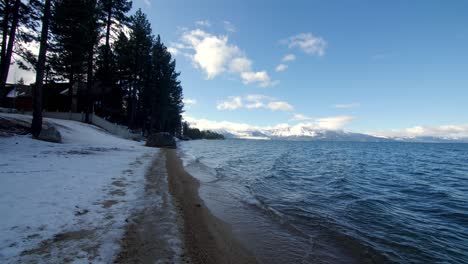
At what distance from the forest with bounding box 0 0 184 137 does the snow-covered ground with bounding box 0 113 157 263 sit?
9.43 meters

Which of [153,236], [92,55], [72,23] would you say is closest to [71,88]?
[92,55]

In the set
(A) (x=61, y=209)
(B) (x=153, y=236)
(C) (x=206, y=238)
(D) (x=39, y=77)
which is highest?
(D) (x=39, y=77)

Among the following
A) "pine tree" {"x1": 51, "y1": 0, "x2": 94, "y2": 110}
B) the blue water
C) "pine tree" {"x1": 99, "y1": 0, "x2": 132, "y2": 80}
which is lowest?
the blue water

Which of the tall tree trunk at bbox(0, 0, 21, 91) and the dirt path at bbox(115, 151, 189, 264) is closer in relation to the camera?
the dirt path at bbox(115, 151, 189, 264)

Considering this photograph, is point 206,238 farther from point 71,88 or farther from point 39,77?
point 71,88

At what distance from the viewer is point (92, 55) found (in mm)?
26344

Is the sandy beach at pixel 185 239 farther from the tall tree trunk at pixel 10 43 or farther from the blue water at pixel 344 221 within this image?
the tall tree trunk at pixel 10 43

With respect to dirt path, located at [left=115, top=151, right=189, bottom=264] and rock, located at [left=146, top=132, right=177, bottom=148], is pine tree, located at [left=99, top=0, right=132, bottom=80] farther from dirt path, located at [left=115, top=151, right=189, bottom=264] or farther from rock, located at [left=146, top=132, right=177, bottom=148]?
dirt path, located at [left=115, top=151, right=189, bottom=264]

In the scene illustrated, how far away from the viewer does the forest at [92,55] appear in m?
14.7

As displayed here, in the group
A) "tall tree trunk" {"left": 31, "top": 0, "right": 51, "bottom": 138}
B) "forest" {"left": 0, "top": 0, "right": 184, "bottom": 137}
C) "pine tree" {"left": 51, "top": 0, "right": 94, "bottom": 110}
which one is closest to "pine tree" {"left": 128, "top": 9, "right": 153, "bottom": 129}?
"forest" {"left": 0, "top": 0, "right": 184, "bottom": 137}

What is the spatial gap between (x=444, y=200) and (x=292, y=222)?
345 inches

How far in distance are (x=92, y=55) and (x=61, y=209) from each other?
90.5 feet

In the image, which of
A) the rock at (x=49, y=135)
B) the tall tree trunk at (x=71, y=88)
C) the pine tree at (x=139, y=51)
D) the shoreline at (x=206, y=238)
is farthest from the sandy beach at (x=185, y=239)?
the tall tree trunk at (x=71, y=88)

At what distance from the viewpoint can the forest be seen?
1473 cm
